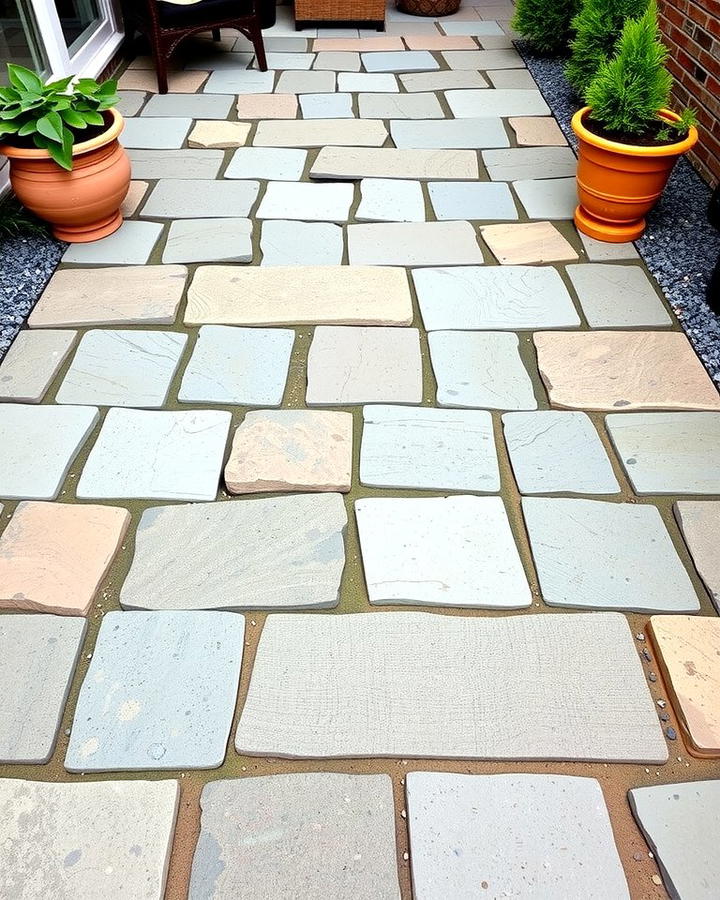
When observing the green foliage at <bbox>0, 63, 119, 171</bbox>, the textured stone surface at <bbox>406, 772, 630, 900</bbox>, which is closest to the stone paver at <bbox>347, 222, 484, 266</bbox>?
the green foliage at <bbox>0, 63, 119, 171</bbox>

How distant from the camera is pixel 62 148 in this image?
7.42 ft

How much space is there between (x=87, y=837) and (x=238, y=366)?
1294mm

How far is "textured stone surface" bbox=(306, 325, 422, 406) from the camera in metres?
1.95

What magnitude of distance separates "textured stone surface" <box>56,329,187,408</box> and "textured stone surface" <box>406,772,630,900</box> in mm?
1288

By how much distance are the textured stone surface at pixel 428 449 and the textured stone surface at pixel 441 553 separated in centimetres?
6

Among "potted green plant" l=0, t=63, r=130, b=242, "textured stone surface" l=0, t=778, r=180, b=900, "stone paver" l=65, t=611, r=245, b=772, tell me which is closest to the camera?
"textured stone surface" l=0, t=778, r=180, b=900

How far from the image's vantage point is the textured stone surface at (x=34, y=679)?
48.8 inches

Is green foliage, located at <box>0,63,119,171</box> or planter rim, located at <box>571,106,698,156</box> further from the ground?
green foliage, located at <box>0,63,119,171</box>

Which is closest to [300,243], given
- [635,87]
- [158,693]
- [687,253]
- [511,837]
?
[635,87]

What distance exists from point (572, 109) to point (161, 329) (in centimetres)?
268

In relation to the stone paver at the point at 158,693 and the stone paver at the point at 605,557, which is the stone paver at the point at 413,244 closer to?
the stone paver at the point at 605,557

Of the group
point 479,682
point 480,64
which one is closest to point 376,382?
point 479,682

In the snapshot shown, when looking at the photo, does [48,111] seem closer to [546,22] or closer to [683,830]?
[683,830]

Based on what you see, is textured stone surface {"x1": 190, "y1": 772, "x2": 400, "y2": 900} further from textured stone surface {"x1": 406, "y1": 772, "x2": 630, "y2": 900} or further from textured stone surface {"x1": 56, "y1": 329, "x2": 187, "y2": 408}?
textured stone surface {"x1": 56, "y1": 329, "x2": 187, "y2": 408}
